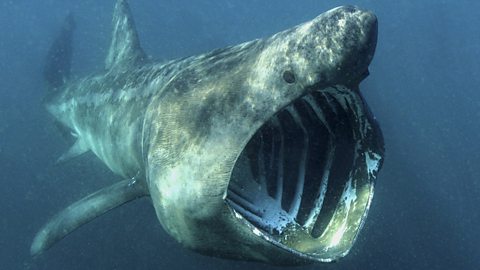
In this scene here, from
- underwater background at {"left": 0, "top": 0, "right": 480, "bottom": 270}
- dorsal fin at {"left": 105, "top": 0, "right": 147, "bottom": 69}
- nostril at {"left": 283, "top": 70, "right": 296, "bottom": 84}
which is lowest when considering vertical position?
underwater background at {"left": 0, "top": 0, "right": 480, "bottom": 270}

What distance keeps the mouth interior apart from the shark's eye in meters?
0.52

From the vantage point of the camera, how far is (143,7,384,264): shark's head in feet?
10.4

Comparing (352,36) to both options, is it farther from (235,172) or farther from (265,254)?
(235,172)

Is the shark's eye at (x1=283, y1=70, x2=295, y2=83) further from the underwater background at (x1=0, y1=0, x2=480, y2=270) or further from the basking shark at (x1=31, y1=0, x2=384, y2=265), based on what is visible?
the underwater background at (x1=0, y1=0, x2=480, y2=270)

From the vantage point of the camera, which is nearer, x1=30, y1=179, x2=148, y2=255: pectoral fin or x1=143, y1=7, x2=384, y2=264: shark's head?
x1=143, y1=7, x2=384, y2=264: shark's head

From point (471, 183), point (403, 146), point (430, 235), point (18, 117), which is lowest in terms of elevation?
point (471, 183)

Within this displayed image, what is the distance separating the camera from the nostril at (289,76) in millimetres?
3234

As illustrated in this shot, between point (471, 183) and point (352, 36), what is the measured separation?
17515 mm

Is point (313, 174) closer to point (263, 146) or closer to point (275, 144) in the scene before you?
point (275, 144)

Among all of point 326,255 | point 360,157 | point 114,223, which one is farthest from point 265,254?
point 114,223

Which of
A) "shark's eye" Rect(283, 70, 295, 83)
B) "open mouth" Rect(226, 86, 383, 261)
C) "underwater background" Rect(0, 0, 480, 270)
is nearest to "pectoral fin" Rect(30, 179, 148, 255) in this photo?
"open mouth" Rect(226, 86, 383, 261)

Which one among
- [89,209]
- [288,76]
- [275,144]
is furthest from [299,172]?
[89,209]

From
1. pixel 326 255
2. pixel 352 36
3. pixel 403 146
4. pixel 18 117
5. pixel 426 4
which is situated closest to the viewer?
pixel 352 36

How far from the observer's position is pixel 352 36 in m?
3.04
